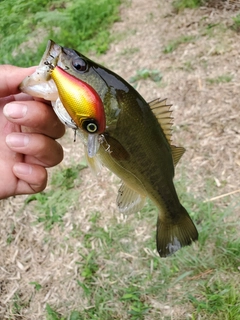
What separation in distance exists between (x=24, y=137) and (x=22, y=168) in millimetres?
210

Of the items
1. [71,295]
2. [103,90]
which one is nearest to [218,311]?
[71,295]

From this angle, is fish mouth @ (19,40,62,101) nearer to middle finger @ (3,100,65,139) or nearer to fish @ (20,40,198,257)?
fish @ (20,40,198,257)

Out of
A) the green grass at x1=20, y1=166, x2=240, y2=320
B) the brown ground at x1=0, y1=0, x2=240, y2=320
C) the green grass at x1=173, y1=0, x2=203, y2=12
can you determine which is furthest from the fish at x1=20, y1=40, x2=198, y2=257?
the green grass at x1=173, y1=0, x2=203, y2=12

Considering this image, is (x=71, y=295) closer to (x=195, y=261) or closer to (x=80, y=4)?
(x=195, y=261)

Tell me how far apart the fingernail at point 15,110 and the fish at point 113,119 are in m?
0.14

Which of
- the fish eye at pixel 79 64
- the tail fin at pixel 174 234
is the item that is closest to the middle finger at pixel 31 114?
the fish eye at pixel 79 64

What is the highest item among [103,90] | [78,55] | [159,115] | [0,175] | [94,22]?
[78,55]

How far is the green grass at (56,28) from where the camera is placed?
4715mm

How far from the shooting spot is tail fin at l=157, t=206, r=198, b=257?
1.92 meters

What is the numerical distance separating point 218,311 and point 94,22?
165 inches

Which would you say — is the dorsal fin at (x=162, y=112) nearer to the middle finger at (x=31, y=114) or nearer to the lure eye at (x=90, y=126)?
the lure eye at (x=90, y=126)

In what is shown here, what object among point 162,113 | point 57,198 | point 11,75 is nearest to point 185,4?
point 57,198

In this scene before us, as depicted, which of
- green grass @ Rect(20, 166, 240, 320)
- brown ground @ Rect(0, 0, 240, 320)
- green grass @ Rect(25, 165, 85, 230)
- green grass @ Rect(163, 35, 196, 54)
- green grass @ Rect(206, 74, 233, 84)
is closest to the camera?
green grass @ Rect(20, 166, 240, 320)

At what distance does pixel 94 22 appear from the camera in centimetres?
517
